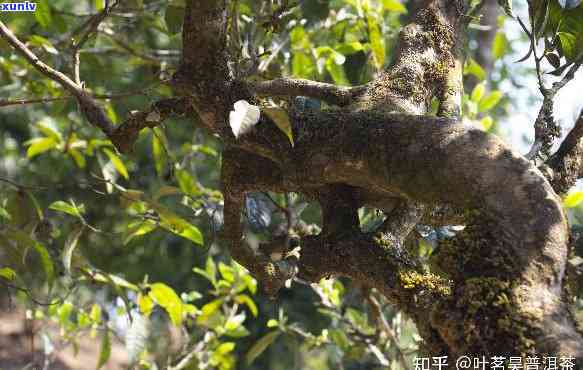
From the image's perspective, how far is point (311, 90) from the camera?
1.39m

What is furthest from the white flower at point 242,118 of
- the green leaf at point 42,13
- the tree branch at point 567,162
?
the green leaf at point 42,13

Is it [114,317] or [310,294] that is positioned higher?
[114,317]

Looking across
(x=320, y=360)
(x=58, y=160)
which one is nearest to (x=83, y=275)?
(x=58, y=160)

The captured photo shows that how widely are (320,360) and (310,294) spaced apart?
2081 mm

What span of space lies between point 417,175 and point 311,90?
1.35ft

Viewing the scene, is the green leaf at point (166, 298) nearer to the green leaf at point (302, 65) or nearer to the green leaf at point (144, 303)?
A: the green leaf at point (144, 303)

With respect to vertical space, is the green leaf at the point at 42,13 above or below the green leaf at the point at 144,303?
above

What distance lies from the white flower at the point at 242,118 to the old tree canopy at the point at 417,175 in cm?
3

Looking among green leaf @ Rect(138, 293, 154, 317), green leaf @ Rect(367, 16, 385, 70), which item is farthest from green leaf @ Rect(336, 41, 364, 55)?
green leaf @ Rect(138, 293, 154, 317)

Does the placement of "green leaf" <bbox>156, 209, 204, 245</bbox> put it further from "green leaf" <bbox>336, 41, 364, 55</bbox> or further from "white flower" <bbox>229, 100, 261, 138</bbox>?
"green leaf" <bbox>336, 41, 364, 55</bbox>

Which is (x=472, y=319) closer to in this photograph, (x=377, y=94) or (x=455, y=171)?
(x=455, y=171)

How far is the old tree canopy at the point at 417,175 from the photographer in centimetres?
96

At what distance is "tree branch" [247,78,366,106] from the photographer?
1.36 metres

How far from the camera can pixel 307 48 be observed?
7.80 ft
